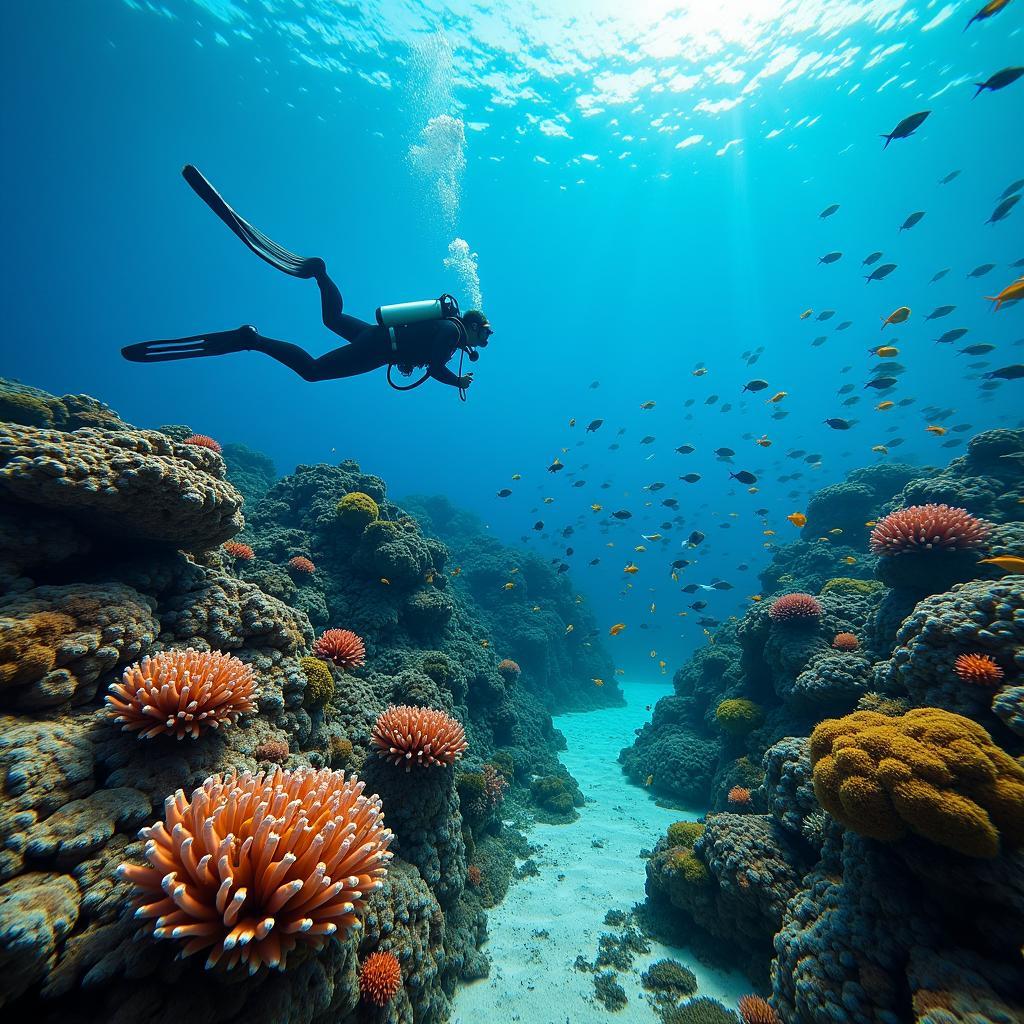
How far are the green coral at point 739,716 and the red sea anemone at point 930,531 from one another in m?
3.81

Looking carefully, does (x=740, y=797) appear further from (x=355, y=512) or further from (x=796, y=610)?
(x=355, y=512)

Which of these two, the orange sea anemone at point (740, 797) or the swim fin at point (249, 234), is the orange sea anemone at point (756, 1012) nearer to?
the orange sea anemone at point (740, 797)

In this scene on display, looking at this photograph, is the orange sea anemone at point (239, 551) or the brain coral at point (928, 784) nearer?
the brain coral at point (928, 784)

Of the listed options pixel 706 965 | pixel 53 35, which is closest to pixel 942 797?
pixel 706 965

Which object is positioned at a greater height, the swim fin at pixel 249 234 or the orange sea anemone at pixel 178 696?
the swim fin at pixel 249 234

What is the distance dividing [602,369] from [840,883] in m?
95.7

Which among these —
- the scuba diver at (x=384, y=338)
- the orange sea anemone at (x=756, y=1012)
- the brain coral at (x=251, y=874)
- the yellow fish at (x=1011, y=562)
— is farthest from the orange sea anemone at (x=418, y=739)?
the yellow fish at (x=1011, y=562)

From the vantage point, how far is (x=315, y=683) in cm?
471

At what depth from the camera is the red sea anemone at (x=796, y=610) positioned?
24.9ft

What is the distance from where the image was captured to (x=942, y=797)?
10.1ft

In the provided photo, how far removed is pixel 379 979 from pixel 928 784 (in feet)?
14.6

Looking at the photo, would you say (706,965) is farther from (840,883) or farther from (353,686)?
(353,686)

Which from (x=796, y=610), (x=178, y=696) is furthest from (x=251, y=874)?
(x=796, y=610)

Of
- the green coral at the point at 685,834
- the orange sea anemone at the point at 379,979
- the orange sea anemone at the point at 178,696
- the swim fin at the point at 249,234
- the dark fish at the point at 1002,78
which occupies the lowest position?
the green coral at the point at 685,834
